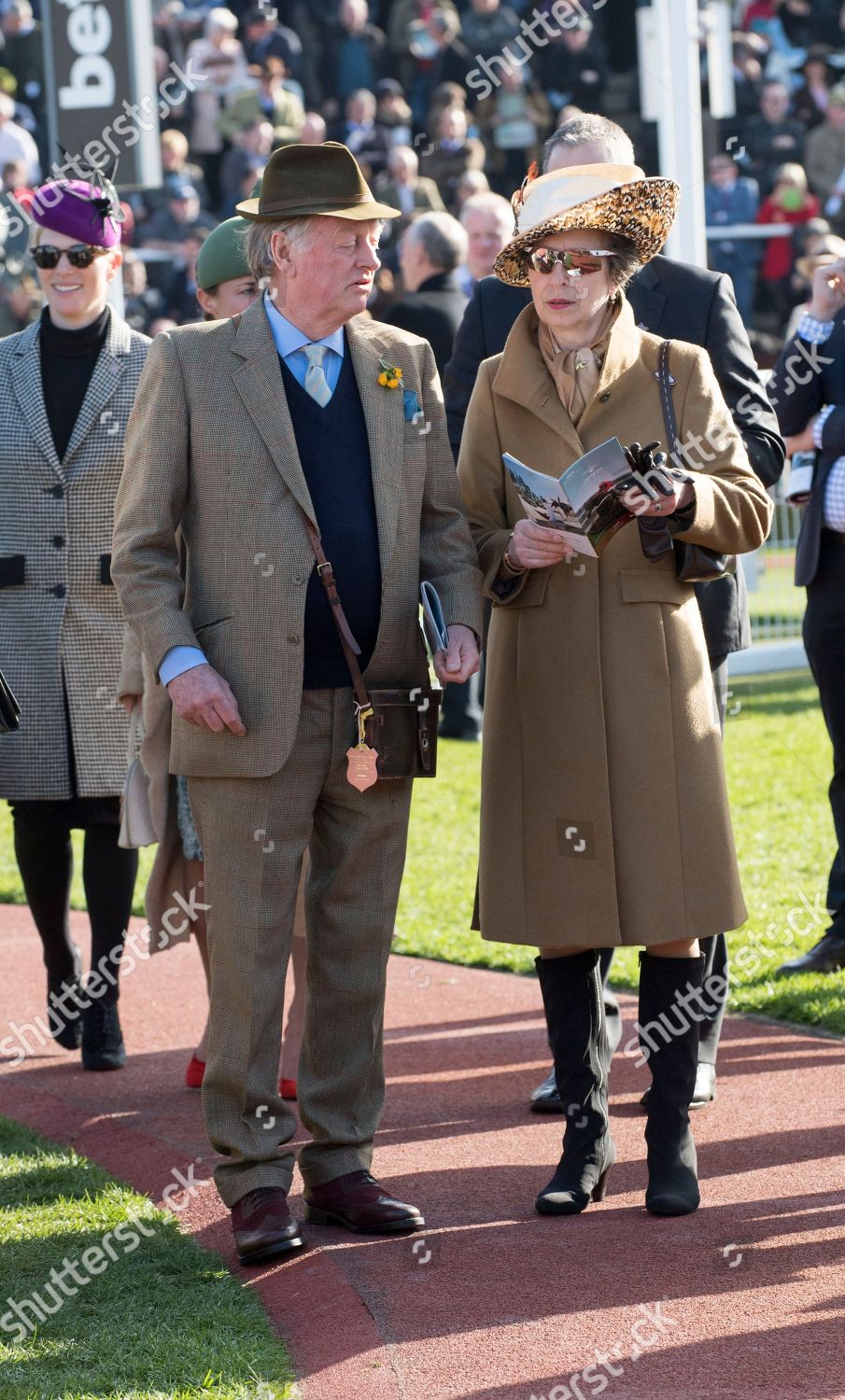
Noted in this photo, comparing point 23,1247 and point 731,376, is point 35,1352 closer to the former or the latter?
point 23,1247

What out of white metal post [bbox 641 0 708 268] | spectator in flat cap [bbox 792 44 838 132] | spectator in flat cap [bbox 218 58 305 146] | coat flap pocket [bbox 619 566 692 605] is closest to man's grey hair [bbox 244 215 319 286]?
coat flap pocket [bbox 619 566 692 605]

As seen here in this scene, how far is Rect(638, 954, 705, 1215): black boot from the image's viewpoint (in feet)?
12.8

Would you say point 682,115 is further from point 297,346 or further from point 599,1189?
point 599,1189

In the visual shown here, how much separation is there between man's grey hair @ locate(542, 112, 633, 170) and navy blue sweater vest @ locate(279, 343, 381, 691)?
93 cm

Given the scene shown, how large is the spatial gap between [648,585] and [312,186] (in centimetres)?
109

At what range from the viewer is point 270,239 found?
150 inches

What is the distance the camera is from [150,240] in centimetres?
1650

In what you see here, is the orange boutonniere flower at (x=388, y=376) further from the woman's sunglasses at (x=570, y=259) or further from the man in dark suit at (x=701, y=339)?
the man in dark suit at (x=701, y=339)

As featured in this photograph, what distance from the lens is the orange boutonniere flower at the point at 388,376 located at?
155 inches

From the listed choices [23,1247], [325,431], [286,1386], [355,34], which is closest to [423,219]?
[325,431]

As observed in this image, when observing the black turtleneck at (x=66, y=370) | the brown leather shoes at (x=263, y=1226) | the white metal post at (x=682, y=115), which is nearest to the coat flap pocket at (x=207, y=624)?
the brown leather shoes at (x=263, y=1226)

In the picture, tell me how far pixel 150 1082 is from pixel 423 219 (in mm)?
5624

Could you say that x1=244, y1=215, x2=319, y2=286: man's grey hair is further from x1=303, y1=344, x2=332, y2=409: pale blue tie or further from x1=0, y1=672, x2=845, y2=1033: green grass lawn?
x1=0, y1=672, x2=845, y2=1033: green grass lawn

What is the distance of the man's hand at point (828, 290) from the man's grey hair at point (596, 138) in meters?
1.56
